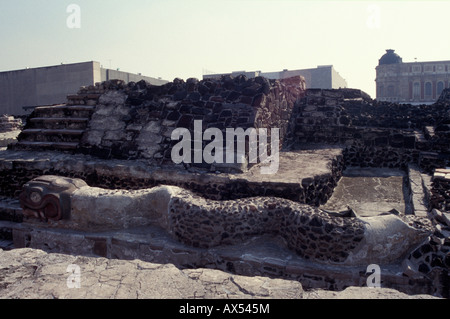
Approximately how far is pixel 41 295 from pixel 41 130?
4.96 meters

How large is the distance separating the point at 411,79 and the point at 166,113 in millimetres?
30539

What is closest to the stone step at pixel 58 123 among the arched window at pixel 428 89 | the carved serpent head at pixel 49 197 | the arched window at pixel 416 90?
the carved serpent head at pixel 49 197

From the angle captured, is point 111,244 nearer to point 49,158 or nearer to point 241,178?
point 241,178

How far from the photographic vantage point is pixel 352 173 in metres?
6.60

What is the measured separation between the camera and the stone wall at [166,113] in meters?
5.45

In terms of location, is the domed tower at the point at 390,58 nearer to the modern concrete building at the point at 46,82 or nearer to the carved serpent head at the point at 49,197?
the modern concrete building at the point at 46,82

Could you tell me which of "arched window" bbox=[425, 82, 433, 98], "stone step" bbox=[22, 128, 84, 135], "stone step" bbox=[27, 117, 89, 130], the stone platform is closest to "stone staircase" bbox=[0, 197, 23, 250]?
the stone platform

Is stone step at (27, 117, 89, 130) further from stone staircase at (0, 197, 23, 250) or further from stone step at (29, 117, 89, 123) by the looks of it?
stone staircase at (0, 197, 23, 250)

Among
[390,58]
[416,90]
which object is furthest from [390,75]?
[416,90]

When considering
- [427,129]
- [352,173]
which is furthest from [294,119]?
[427,129]

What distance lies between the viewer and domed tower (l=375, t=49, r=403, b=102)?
1208 inches

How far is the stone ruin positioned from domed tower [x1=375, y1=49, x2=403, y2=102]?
25723mm

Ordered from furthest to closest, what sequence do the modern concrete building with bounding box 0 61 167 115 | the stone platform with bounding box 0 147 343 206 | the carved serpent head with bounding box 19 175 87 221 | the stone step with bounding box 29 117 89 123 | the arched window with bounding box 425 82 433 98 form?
the arched window with bounding box 425 82 433 98
the modern concrete building with bounding box 0 61 167 115
the stone step with bounding box 29 117 89 123
the stone platform with bounding box 0 147 343 206
the carved serpent head with bounding box 19 175 87 221

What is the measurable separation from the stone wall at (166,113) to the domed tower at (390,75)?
28.4 metres
